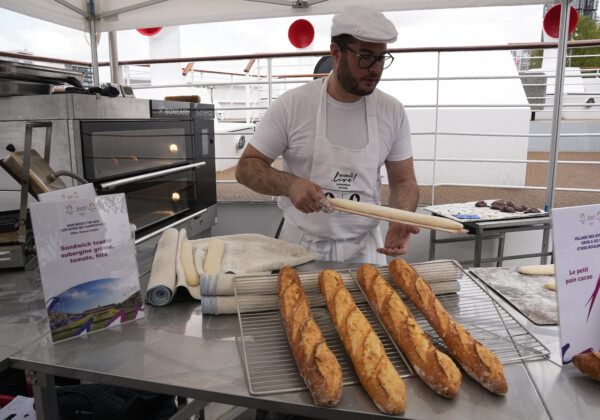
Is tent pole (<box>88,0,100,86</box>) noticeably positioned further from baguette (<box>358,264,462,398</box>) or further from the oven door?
baguette (<box>358,264,462,398</box>)

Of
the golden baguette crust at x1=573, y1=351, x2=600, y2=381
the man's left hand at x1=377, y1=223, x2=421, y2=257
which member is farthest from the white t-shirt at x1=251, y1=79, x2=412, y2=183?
the golden baguette crust at x1=573, y1=351, x2=600, y2=381

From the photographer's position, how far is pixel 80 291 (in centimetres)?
103

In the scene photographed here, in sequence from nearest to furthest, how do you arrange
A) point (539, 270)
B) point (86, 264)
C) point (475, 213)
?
point (86, 264)
point (539, 270)
point (475, 213)

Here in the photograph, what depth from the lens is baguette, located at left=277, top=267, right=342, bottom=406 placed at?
30.2 inches

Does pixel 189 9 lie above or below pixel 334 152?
above

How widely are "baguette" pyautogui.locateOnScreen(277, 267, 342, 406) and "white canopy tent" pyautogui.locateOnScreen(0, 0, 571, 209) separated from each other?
2.27 m

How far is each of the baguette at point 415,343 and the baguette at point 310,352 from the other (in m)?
0.15

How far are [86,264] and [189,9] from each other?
7.93 feet

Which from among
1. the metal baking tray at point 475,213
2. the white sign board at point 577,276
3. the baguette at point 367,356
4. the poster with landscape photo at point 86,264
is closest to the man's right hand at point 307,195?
the baguette at point 367,356

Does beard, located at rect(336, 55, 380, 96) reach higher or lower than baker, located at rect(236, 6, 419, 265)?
higher

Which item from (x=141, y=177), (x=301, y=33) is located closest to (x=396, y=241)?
(x=141, y=177)

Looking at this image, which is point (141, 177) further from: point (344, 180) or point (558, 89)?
point (558, 89)

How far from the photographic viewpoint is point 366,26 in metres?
1.51

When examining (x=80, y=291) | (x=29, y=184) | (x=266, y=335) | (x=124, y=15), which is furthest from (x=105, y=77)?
(x=266, y=335)
